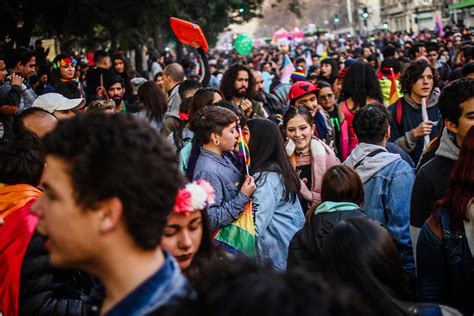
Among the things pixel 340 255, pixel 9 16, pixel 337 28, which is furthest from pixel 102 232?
pixel 337 28

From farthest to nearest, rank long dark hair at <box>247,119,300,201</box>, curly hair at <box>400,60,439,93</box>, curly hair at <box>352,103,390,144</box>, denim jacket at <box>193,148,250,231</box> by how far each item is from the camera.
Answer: curly hair at <box>400,60,439,93</box>
curly hair at <box>352,103,390,144</box>
long dark hair at <box>247,119,300,201</box>
denim jacket at <box>193,148,250,231</box>

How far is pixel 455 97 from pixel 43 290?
287cm

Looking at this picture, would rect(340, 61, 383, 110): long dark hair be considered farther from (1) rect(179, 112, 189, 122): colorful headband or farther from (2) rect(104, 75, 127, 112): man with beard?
(2) rect(104, 75, 127, 112): man with beard

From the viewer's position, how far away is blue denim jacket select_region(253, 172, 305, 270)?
502cm

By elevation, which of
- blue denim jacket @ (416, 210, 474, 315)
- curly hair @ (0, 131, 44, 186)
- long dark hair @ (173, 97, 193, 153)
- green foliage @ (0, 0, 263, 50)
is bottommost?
blue denim jacket @ (416, 210, 474, 315)

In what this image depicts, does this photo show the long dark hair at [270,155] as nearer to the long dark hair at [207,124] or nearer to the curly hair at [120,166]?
the long dark hair at [207,124]

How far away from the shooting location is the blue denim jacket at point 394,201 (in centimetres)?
498

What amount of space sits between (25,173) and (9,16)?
597 inches

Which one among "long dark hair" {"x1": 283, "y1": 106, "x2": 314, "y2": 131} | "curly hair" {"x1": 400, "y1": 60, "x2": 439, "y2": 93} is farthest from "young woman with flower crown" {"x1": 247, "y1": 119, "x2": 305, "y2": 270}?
"curly hair" {"x1": 400, "y1": 60, "x2": 439, "y2": 93}

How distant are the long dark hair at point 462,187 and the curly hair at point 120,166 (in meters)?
1.98

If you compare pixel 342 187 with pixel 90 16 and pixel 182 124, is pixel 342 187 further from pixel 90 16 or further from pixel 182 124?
pixel 90 16

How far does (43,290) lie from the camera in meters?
3.57

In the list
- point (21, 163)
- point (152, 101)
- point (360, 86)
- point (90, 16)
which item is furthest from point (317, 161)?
point (90, 16)

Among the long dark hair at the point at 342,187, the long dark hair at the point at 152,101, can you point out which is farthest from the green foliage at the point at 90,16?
the long dark hair at the point at 342,187
